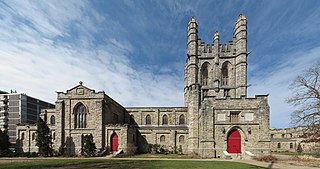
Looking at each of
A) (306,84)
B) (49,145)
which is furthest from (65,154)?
(306,84)

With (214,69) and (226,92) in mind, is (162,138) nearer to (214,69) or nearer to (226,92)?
(226,92)

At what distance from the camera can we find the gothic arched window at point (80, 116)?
95.8 ft

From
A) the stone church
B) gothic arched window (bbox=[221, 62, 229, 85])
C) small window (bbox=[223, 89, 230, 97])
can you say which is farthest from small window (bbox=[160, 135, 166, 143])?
gothic arched window (bbox=[221, 62, 229, 85])

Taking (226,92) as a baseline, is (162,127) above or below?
below

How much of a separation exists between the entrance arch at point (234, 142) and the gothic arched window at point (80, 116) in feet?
72.1

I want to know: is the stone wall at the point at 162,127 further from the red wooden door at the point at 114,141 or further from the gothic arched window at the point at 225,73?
the gothic arched window at the point at 225,73

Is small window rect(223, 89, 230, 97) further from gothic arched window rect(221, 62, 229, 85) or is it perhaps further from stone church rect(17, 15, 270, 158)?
gothic arched window rect(221, 62, 229, 85)

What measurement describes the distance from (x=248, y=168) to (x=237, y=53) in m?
27.2

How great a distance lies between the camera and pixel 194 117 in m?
32.4

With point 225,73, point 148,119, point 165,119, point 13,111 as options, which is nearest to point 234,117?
point 225,73

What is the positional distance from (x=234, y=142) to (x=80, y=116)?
23618 millimetres

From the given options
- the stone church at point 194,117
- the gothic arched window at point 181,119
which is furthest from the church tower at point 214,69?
the gothic arched window at point 181,119

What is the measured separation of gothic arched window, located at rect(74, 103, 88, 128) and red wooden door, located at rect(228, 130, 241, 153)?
2197 cm

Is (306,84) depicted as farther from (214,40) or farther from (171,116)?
(171,116)
